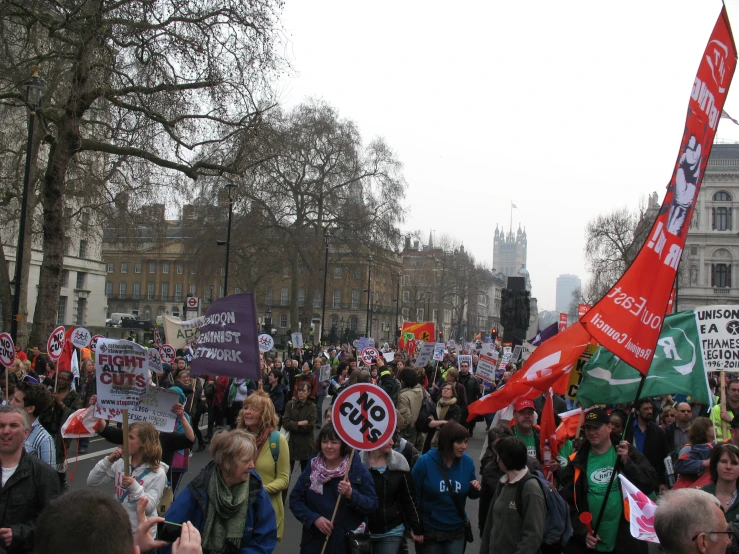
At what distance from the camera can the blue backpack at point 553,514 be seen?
4891mm

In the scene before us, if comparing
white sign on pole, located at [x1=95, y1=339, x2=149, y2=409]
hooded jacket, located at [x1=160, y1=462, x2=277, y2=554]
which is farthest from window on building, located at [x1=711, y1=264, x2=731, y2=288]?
hooded jacket, located at [x1=160, y1=462, x2=277, y2=554]

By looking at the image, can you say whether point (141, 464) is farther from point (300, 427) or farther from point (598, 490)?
point (300, 427)

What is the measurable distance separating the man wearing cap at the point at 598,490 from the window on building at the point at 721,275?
7690 cm

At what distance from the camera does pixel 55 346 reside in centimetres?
1386

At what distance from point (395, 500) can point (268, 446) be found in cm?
101

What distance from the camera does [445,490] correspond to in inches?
229

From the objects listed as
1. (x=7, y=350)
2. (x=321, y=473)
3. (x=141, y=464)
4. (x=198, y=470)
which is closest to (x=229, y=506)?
(x=141, y=464)

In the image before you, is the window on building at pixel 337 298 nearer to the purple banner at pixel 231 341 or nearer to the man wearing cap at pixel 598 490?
the purple banner at pixel 231 341

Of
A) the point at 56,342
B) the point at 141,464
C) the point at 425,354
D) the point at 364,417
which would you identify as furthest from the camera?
the point at 425,354

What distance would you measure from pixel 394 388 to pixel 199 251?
36.8 meters

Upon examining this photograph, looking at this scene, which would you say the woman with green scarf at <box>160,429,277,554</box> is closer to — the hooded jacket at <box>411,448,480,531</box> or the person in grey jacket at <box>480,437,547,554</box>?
the person in grey jacket at <box>480,437,547,554</box>

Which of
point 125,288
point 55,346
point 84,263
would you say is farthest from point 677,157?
point 125,288

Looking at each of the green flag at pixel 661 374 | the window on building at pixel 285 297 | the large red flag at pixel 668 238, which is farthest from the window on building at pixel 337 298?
the large red flag at pixel 668 238

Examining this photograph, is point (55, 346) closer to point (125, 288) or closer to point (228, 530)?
point (228, 530)
